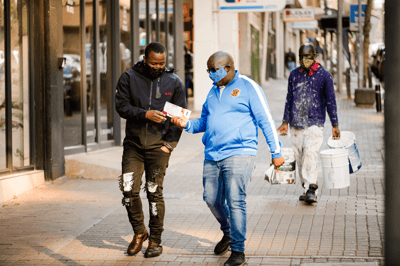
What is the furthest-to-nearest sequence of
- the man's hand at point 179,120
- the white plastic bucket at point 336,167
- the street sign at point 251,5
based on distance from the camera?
the street sign at point 251,5, the white plastic bucket at point 336,167, the man's hand at point 179,120

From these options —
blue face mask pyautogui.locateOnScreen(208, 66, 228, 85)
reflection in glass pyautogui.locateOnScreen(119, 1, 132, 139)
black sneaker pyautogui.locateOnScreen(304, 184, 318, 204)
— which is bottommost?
black sneaker pyautogui.locateOnScreen(304, 184, 318, 204)

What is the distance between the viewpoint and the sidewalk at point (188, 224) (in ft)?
17.5

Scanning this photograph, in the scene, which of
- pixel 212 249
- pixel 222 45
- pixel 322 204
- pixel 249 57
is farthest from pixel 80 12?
pixel 249 57

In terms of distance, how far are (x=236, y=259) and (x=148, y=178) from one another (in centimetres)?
105

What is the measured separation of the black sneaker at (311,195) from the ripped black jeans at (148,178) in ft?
8.00

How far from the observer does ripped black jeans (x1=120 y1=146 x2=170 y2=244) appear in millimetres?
5336

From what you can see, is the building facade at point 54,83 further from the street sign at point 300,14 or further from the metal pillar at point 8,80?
the street sign at point 300,14

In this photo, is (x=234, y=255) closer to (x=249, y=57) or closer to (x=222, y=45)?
(x=222, y=45)

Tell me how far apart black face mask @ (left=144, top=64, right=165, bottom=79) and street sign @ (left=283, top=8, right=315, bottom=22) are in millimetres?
27389

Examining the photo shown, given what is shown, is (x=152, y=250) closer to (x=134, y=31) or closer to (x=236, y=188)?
(x=236, y=188)

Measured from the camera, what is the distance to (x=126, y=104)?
5309mm

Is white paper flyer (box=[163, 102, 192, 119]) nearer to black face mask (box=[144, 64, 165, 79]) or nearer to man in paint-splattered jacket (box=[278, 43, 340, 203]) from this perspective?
black face mask (box=[144, 64, 165, 79])

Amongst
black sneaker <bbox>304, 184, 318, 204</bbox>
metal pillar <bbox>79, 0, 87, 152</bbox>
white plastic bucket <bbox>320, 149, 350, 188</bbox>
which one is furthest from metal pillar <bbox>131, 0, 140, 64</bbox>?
white plastic bucket <bbox>320, 149, 350, 188</bbox>

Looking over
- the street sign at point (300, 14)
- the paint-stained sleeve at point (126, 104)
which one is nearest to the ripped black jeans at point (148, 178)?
the paint-stained sleeve at point (126, 104)
